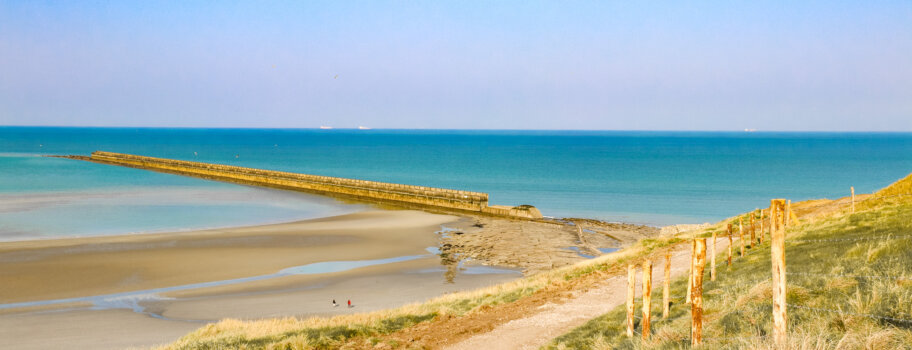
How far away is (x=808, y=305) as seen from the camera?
10.7 meters

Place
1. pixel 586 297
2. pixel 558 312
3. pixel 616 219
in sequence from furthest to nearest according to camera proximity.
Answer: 1. pixel 616 219
2. pixel 586 297
3. pixel 558 312

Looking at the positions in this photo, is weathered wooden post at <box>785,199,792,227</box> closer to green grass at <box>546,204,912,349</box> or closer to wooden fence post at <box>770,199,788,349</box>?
green grass at <box>546,204,912,349</box>

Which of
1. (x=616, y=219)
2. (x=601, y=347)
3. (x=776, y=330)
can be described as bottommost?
(x=616, y=219)

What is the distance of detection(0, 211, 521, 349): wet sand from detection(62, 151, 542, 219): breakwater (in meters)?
9.30

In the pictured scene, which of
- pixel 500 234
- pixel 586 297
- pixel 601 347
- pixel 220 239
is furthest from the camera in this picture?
pixel 500 234

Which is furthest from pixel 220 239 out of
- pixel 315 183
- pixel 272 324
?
pixel 315 183

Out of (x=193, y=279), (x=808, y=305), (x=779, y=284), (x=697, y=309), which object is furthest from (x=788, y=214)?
(x=193, y=279)

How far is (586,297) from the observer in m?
16.8

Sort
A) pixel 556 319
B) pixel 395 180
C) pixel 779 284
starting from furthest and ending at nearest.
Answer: pixel 395 180
pixel 556 319
pixel 779 284

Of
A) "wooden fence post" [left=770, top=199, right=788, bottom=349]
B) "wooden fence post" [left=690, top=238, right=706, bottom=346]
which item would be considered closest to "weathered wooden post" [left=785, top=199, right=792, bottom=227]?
"wooden fence post" [left=690, top=238, right=706, bottom=346]

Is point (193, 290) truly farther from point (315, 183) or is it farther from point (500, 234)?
point (315, 183)

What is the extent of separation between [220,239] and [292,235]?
3645 millimetres

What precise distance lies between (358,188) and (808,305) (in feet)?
163

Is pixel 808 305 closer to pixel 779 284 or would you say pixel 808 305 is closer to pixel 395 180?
pixel 779 284
